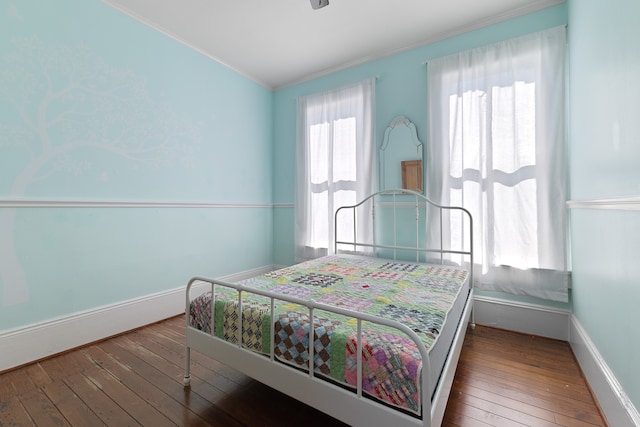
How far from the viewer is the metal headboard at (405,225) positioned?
250cm

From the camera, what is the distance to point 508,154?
7.61 feet

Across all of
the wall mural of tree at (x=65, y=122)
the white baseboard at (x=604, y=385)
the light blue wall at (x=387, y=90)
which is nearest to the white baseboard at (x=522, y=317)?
the white baseboard at (x=604, y=385)

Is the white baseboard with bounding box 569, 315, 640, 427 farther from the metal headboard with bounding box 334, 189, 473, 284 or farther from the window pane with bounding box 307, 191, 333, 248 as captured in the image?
the window pane with bounding box 307, 191, 333, 248

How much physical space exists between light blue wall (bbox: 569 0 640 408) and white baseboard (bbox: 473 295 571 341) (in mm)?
263

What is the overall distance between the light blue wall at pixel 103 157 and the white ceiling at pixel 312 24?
0.23 meters

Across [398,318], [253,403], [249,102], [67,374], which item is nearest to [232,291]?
[253,403]

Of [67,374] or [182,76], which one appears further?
[182,76]

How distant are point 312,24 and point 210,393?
295 cm

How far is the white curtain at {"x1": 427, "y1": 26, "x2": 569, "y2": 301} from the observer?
2.15 meters

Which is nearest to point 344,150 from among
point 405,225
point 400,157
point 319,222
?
point 400,157

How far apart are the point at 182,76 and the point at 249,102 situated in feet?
2.95

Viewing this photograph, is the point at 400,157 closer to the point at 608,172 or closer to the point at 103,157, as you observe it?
the point at 608,172

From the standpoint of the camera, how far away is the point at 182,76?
109 inches

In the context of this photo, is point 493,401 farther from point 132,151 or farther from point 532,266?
point 132,151
